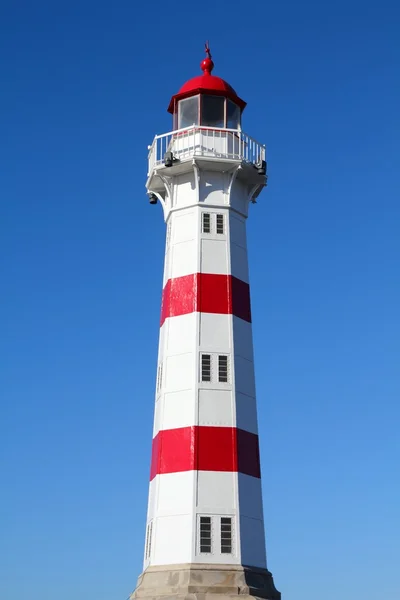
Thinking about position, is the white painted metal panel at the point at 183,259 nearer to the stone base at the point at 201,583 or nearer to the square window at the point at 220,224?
the square window at the point at 220,224

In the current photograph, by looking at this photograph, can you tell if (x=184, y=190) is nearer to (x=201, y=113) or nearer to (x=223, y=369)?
(x=201, y=113)

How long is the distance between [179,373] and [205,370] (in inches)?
34.2

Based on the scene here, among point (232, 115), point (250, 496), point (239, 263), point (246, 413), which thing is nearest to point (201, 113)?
point (232, 115)

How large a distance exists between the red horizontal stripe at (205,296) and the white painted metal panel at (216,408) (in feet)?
9.21

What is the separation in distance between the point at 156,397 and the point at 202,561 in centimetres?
591

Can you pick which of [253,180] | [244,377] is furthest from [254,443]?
[253,180]

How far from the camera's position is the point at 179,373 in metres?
28.4

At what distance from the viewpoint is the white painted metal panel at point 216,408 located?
27506mm

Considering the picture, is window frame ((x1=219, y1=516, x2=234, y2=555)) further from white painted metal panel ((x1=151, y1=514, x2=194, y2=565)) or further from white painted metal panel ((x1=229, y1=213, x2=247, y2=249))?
white painted metal panel ((x1=229, y1=213, x2=247, y2=249))

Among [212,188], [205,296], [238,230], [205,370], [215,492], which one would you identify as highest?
[212,188]

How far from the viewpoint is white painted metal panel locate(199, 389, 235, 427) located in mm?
27506

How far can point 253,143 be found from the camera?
1241 inches

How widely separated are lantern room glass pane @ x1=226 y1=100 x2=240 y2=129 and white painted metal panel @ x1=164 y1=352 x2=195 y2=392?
904 centimetres

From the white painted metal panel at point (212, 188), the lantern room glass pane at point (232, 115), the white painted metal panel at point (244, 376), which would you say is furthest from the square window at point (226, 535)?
the lantern room glass pane at point (232, 115)
